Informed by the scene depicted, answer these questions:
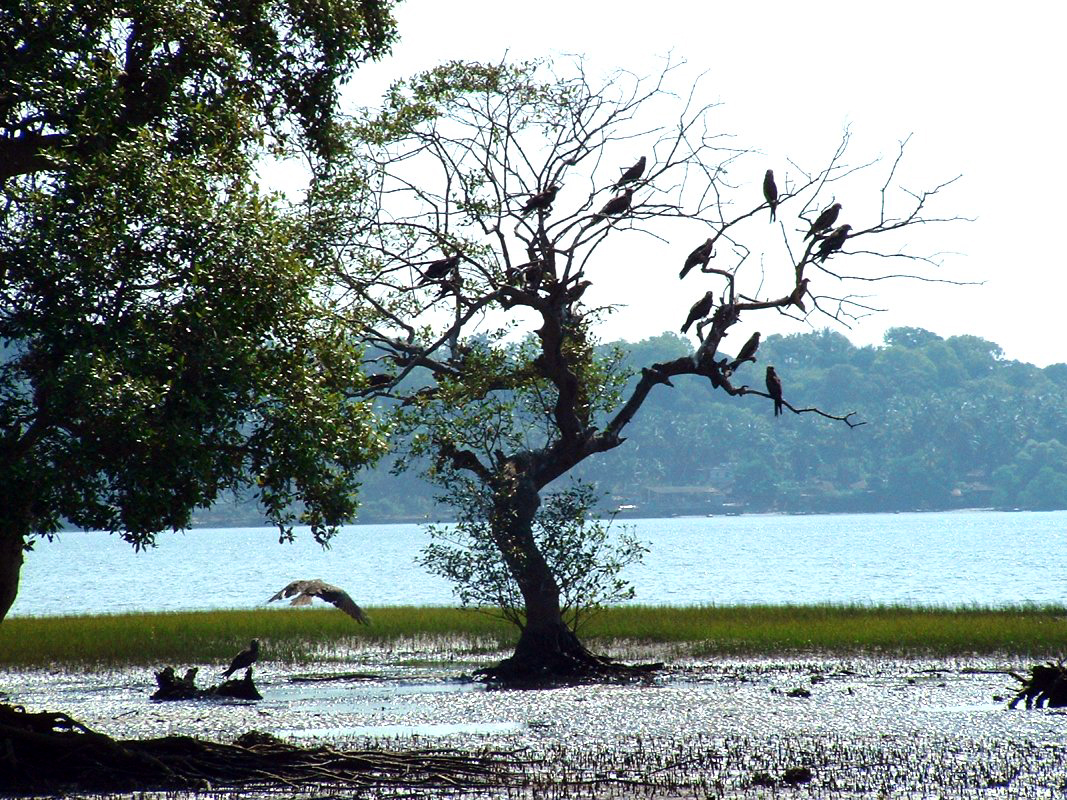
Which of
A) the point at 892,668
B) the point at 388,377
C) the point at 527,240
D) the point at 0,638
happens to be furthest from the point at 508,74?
the point at 0,638

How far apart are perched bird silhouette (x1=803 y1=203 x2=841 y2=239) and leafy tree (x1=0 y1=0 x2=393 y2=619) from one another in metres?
8.16

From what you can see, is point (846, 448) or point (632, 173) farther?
point (846, 448)

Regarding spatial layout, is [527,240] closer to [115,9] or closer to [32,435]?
[115,9]

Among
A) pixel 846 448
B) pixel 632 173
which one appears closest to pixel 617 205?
pixel 632 173

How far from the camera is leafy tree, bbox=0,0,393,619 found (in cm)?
1014

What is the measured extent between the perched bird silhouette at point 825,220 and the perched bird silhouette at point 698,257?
136cm

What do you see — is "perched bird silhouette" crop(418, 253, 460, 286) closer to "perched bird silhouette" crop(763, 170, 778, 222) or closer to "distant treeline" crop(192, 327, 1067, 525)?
"perched bird silhouette" crop(763, 170, 778, 222)

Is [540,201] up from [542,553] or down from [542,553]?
up

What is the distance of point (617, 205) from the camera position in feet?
61.6

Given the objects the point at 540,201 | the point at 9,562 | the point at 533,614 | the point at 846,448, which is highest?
the point at 846,448

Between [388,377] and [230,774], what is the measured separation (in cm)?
852

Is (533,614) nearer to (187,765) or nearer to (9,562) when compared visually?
(187,765)

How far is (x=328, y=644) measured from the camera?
25.2m

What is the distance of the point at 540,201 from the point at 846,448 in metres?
113
